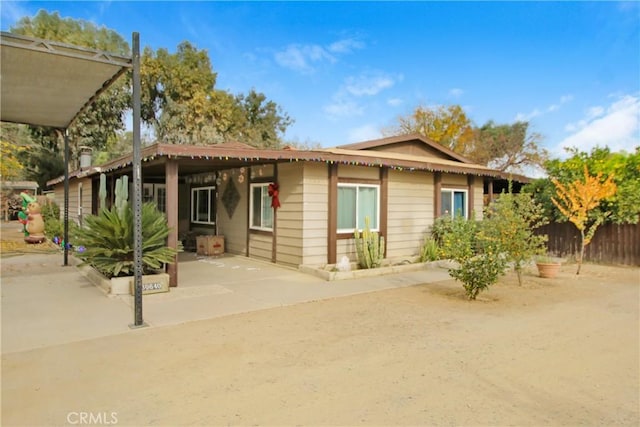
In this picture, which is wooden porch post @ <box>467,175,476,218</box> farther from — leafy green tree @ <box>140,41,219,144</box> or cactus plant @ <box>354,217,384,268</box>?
leafy green tree @ <box>140,41,219,144</box>

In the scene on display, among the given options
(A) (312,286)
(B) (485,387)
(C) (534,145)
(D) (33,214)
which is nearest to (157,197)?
(D) (33,214)

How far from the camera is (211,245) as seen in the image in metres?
11.4

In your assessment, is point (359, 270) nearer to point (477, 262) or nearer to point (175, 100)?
point (477, 262)

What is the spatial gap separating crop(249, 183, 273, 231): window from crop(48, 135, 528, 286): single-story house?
26 millimetres

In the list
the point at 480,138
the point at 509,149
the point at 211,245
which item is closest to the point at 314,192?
the point at 211,245

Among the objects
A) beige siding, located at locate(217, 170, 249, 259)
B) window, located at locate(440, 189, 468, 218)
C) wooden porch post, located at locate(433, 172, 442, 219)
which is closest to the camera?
beige siding, located at locate(217, 170, 249, 259)

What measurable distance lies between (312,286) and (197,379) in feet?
13.3

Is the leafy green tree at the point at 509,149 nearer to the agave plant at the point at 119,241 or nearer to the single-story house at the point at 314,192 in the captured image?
the single-story house at the point at 314,192

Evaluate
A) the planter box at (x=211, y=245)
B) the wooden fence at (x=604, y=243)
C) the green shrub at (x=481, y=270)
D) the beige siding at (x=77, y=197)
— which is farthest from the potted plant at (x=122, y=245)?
the wooden fence at (x=604, y=243)

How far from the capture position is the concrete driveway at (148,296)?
471cm

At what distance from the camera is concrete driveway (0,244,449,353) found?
471 cm

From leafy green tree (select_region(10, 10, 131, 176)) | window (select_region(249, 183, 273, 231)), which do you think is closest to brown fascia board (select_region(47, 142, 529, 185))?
window (select_region(249, 183, 273, 231))

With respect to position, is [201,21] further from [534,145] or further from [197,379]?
[534,145]

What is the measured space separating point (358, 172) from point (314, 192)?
1363 mm
